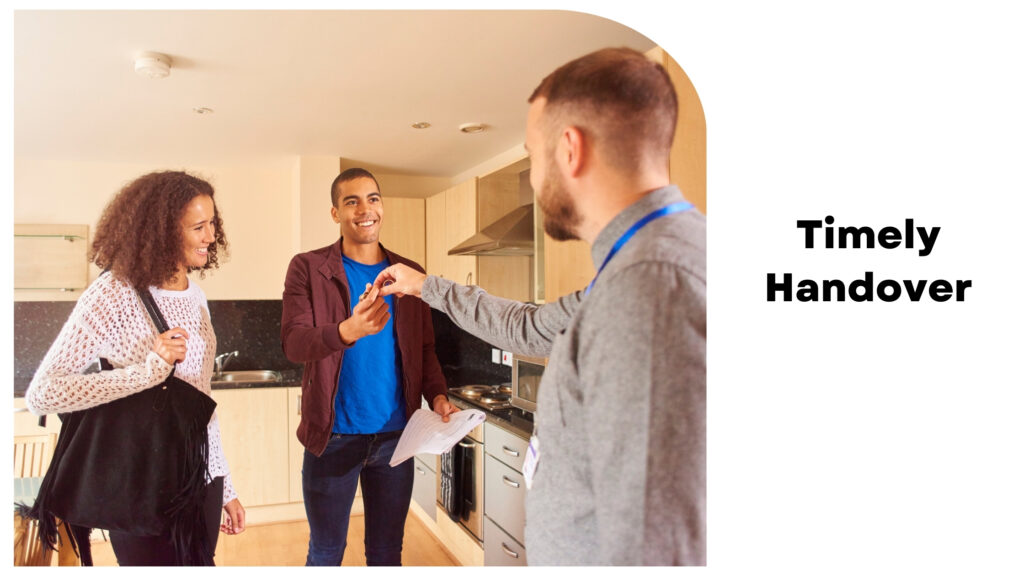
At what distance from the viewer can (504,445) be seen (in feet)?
5.11

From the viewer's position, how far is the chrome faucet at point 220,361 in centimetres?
135

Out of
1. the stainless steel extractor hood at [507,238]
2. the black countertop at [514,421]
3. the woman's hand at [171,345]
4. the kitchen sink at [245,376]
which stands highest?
the stainless steel extractor hood at [507,238]

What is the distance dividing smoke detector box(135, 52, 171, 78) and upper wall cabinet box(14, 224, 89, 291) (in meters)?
0.31

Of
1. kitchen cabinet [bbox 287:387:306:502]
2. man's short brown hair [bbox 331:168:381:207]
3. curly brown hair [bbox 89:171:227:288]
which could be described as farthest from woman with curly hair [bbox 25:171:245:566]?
man's short brown hair [bbox 331:168:381:207]

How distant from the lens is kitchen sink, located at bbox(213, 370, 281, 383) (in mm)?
1347

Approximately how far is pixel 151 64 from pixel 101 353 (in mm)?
540

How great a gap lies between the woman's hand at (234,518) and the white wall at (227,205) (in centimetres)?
41

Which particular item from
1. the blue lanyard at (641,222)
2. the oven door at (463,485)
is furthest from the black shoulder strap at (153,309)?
the blue lanyard at (641,222)

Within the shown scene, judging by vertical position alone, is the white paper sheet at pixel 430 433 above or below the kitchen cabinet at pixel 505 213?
below

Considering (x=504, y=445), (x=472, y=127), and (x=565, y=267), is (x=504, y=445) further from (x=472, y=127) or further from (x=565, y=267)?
(x=472, y=127)

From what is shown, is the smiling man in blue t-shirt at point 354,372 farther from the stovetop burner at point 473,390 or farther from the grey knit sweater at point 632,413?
the grey knit sweater at point 632,413
